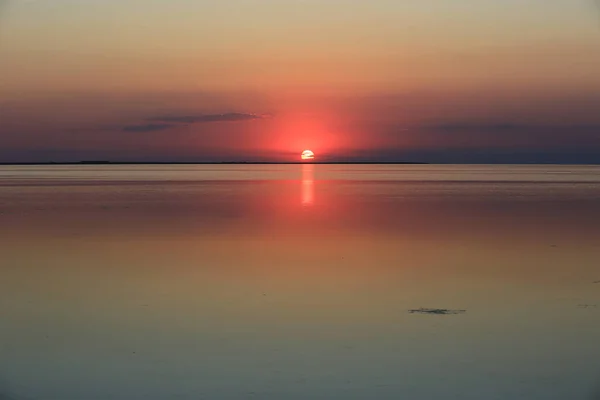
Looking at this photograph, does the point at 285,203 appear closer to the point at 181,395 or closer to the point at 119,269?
the point at 119,269

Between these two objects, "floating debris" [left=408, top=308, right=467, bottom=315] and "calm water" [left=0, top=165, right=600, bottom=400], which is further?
"floating debris" [left=408, top=308, right=467, bottom=315]

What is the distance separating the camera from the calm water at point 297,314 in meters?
7.25

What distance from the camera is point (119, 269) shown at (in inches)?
511

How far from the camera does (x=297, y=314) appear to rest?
31.6 ft

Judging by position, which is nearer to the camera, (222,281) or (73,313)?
(73,313)

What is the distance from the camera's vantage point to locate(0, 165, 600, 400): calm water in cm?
725

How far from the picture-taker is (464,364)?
7754mm

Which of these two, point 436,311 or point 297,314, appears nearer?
point 297,314

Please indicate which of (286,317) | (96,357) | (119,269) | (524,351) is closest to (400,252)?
(119,269)

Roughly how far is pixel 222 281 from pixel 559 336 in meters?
4.90

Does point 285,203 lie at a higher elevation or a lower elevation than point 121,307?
lower

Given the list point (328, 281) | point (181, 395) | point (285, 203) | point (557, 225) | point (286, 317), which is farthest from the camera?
point (285, 203)

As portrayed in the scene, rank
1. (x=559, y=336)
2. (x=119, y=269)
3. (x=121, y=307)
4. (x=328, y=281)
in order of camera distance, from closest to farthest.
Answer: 1. (x=559, y=336)
2. (x=121, y=307)
3. (x=328, y=281)
4. (x=119, y=269)

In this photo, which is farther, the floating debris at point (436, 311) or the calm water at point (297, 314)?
the floating debris at point (436, 311)
